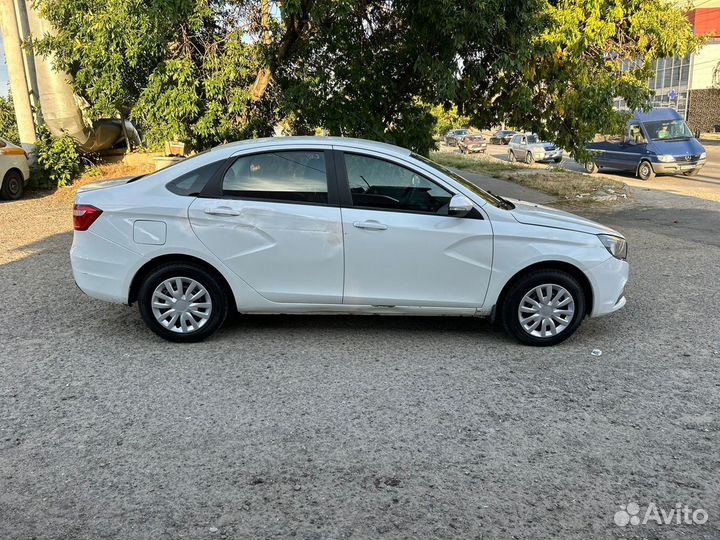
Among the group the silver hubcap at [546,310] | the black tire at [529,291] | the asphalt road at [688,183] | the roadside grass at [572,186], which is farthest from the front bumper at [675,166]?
the silver hubcap at [546,310]

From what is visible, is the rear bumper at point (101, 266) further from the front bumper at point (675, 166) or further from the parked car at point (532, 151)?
the parked car at point (532, 151)

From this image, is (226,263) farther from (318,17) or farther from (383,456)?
(318,17)

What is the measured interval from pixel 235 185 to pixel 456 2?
4664 millimetres

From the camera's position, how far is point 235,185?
16.6 feet

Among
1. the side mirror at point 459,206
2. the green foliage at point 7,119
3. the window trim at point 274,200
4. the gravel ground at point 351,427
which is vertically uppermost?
the green foliage at point 7,119

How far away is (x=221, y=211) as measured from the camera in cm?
496

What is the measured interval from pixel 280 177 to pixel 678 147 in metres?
19.1

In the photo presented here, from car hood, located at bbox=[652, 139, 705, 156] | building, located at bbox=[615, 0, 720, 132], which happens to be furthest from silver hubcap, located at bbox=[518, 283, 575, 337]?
building, located at bbox=[615, 0, 720, 132]

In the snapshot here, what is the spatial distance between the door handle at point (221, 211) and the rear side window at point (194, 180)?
21 centimetres

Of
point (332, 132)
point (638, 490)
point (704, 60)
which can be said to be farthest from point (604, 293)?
point (704, 60)

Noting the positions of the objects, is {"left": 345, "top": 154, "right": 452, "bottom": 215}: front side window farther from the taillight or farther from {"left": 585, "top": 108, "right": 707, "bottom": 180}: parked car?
{"left": 585, "top": 108, "right": 707, "bottom": 180}: parked car

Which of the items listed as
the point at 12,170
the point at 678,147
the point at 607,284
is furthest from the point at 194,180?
the point at 678,147

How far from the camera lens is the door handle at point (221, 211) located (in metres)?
4.96

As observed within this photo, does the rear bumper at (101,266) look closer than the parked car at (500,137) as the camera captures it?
Yes
